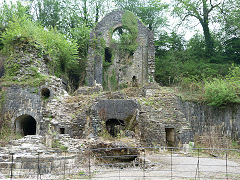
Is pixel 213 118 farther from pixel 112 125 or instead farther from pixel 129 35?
pixel 129 35

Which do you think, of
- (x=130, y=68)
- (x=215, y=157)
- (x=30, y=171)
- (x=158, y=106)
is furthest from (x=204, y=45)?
(x=30, y=171)

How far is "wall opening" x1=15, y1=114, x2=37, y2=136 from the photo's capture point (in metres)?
15.2

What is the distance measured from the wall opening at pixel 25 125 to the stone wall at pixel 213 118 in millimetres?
10704

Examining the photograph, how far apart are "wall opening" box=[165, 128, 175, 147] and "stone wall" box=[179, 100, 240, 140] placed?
1771mm

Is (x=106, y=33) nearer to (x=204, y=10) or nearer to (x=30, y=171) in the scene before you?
(x=204, y=10)

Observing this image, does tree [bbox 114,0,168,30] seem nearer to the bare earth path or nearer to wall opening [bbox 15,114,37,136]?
wall opening [bbox 15,114,37,136]

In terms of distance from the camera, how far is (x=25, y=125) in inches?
645

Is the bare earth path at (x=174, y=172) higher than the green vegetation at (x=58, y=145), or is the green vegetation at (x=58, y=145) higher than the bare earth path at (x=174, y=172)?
the green vegetation at (x=58, y=145)

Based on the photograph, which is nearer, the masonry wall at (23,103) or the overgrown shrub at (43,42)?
the masonry wall at (23,103)

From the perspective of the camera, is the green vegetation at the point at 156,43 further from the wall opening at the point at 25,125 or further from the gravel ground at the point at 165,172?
the gravel ground at the point at 165,172

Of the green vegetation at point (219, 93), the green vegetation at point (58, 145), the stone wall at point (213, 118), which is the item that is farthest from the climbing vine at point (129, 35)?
the green vegetation at point (58, 145)

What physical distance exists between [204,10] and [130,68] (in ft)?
36.9

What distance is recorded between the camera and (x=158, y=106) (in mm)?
16203

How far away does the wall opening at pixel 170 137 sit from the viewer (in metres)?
14.9
